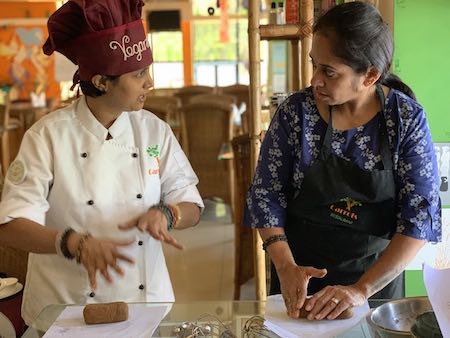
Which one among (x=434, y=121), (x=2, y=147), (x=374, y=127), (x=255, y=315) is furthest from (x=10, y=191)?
(x=2, y=147)

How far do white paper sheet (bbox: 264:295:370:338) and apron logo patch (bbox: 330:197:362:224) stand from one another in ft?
0.87

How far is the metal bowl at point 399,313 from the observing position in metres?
1.42

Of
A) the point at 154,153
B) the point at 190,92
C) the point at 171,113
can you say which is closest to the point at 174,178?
the point at 154,153

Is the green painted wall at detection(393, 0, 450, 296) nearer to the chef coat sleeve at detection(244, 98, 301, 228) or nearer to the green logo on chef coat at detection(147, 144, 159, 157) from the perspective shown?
the chef coat sleeve at detection(244, 98, 301, 228)

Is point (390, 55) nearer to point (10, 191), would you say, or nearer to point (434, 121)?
point (434, 121)

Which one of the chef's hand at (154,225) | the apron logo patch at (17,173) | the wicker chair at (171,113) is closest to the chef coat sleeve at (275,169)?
the chef's hand at (154,225)

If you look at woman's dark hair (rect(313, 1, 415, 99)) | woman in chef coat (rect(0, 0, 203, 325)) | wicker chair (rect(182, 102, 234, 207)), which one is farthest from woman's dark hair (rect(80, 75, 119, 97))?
wicker chair (rect(182, 102, 234, 207))

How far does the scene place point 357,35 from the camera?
1.58 m

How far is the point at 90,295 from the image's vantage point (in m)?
1.77

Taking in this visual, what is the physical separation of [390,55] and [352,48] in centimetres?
14

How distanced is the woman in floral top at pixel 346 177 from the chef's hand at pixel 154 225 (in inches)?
11.0

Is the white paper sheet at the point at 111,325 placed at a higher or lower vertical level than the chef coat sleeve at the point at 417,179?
lower

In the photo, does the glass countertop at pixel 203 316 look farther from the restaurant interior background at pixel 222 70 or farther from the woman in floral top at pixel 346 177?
the restaurant interior background at pixel 222 70

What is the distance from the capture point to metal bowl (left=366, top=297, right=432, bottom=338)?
1418 millimetres
